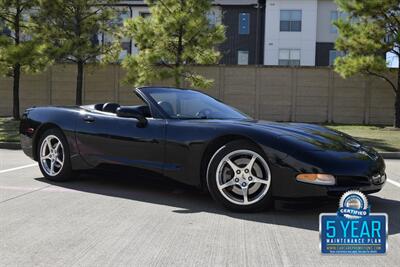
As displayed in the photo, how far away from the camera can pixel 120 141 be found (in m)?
5.92

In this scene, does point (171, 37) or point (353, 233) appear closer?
point (353, 233)

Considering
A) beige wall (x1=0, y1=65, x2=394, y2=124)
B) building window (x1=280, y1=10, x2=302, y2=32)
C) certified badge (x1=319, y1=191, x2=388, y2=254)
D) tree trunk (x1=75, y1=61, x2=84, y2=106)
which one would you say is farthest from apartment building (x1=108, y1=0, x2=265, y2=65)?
certified badge (x1=319, y1=191, x2=388, y2=254)

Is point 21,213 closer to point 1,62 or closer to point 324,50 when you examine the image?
point 1,62

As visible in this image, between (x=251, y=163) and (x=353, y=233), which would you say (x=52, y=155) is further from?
(x=353, y=233)

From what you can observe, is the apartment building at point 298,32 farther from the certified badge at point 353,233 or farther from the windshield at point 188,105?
the certified badge at point 353,233

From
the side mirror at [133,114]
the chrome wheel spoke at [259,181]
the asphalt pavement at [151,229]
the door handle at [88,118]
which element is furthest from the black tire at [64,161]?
the chrome wheel spoke at [259,181]

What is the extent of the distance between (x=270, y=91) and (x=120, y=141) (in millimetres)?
18564

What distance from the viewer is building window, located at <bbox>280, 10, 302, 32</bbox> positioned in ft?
114

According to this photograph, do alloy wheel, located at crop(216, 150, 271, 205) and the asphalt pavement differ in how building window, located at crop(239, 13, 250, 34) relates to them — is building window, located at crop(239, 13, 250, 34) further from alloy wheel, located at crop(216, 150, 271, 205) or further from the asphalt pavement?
alloy wheel, located at crop(216, 150, 271, 205)

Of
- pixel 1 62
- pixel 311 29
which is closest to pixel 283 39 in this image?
pixel 311 29

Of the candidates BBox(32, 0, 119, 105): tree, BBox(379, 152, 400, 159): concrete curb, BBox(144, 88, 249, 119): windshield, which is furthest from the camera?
BBox(32, 0, 119, 105): tree

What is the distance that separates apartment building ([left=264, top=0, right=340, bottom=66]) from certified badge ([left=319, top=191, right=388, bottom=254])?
32.1m

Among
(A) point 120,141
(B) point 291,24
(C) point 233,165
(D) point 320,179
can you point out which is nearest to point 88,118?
(A) point 120,141

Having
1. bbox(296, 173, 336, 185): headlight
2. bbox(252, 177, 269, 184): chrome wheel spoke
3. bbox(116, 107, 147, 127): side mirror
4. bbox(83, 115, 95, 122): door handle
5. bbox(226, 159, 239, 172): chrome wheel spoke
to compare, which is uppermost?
bbox(116, 107, 147, 127): side mirror
